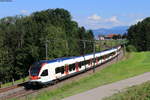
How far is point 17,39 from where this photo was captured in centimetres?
7344

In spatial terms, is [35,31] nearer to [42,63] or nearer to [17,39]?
[17,39]

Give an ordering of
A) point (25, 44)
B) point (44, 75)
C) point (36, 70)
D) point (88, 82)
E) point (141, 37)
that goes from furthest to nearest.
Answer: point (141, 37), point (25, 44), point (44, 75), point (36, 70), point (88, 82)

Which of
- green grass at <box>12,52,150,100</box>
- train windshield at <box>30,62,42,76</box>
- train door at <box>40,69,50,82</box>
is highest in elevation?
train windshield at <box>30,62,42,76</box>

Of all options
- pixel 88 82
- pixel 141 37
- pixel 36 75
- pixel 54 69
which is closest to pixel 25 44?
pixel 54 69

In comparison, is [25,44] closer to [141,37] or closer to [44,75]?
[44,75]

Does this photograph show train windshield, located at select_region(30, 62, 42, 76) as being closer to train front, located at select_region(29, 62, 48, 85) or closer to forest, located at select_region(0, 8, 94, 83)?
train front, located at select_region(29, 62, 48, 85)

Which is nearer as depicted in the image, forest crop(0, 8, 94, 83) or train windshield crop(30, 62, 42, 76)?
train windshield crop(30, 62, 42, 76)

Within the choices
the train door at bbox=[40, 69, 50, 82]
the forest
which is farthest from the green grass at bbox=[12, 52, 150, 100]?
the forest

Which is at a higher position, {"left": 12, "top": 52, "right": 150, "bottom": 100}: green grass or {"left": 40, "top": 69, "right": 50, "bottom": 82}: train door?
{"left": 40, "top": 69, "right": 50, "bottom": 82}: train door

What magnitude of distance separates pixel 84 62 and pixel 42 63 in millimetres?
15435

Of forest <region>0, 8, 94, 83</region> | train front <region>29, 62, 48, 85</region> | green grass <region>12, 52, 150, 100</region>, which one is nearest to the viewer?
green grass <region>12, 52, 150, 100</region>

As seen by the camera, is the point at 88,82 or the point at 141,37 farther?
the point at 141,37

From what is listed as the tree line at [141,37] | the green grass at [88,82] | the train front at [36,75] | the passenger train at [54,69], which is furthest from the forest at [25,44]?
the tree line at [141,37]

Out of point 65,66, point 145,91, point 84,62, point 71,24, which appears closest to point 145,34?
point 71,24
